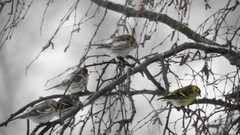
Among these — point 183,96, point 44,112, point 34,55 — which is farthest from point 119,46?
point 34,55

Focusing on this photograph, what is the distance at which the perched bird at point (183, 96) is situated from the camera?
427 cm

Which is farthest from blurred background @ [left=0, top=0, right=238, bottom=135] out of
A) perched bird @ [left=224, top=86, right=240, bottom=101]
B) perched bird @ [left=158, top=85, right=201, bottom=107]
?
perched bird @ [left=224, top=86, right=240, bottom=101]

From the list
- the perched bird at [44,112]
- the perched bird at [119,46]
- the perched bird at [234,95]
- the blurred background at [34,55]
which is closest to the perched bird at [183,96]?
the perched bird at [234,95]

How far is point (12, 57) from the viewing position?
1484cm

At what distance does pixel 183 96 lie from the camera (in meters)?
4.54

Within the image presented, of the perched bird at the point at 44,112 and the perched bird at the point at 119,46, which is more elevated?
the perched bird at the point at 119,46

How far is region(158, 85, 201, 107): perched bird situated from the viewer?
427 cm

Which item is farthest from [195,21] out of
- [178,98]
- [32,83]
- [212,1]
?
[178,98]

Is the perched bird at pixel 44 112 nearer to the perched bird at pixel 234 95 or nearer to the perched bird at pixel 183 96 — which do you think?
the perched bird at pixel 183 96

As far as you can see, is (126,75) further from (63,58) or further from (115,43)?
(63,58)

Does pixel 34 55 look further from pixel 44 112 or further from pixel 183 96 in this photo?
pixel 183 96

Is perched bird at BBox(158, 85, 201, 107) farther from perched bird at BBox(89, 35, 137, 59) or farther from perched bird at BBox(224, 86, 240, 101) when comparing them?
perched bird at BBox(89, 35, 137, 59)

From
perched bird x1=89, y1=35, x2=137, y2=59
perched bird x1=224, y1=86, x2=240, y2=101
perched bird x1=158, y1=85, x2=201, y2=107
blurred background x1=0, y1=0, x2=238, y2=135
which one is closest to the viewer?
perched bird x1=224, y1=86, x2=240, y2=101

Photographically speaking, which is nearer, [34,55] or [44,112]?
[44,112]
